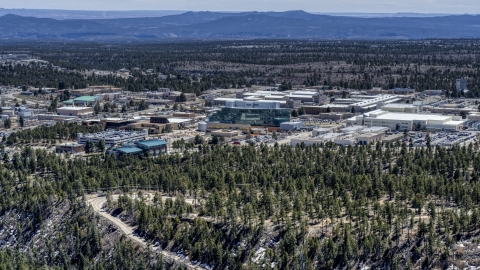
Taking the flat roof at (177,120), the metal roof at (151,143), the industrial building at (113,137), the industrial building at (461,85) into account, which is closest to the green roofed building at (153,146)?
the metal roof at (151,143)

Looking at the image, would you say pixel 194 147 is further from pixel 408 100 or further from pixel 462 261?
pixel 408 100

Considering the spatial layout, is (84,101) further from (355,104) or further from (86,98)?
(355,104)

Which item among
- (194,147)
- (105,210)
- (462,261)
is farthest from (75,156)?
(462,261)

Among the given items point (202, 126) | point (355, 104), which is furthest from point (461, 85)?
point (202, 126)

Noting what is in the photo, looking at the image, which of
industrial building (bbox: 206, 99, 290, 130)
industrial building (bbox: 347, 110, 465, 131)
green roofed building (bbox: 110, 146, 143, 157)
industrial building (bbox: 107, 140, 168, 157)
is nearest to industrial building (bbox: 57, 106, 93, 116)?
industrial building (bbox: 206, 99, 290, 130)

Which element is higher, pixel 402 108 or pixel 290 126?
pixel 402 108
